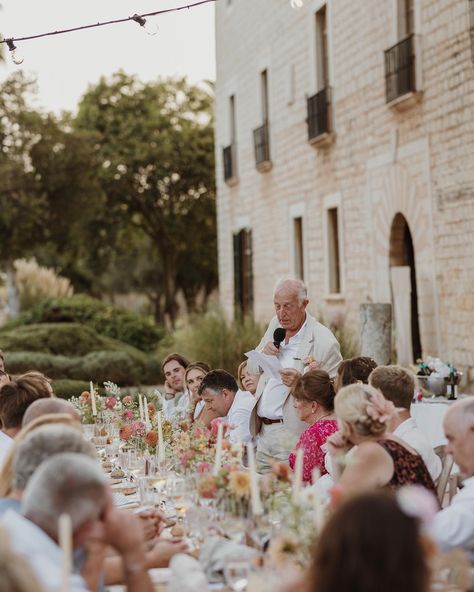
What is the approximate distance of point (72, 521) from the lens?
2.86m

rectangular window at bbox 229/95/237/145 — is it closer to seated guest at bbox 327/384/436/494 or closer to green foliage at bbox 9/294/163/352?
green foliage at bbox 9/294/163/352

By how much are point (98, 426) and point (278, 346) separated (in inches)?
50.0

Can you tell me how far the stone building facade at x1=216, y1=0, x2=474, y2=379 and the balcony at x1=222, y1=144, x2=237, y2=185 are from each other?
1.7 inches

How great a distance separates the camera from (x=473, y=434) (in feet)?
12.3

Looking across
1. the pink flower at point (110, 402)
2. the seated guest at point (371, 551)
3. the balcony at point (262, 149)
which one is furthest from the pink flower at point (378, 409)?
the balcony at point (262, 149)

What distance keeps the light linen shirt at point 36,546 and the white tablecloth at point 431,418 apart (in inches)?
209

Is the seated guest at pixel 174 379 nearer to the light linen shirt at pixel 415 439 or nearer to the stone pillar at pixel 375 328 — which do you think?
the stone pillar at pixel 375 328

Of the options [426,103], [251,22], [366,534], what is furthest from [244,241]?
[366,534]

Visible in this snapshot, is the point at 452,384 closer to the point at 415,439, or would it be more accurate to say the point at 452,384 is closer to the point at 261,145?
the point at 415,439

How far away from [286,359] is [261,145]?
1229cm

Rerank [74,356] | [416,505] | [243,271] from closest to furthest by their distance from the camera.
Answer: [416,505], [74,356], [243,271]

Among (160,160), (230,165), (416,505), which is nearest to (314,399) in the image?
(416,505)

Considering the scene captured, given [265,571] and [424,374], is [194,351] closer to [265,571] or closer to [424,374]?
[424,374]

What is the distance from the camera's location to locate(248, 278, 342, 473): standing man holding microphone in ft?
21.1
